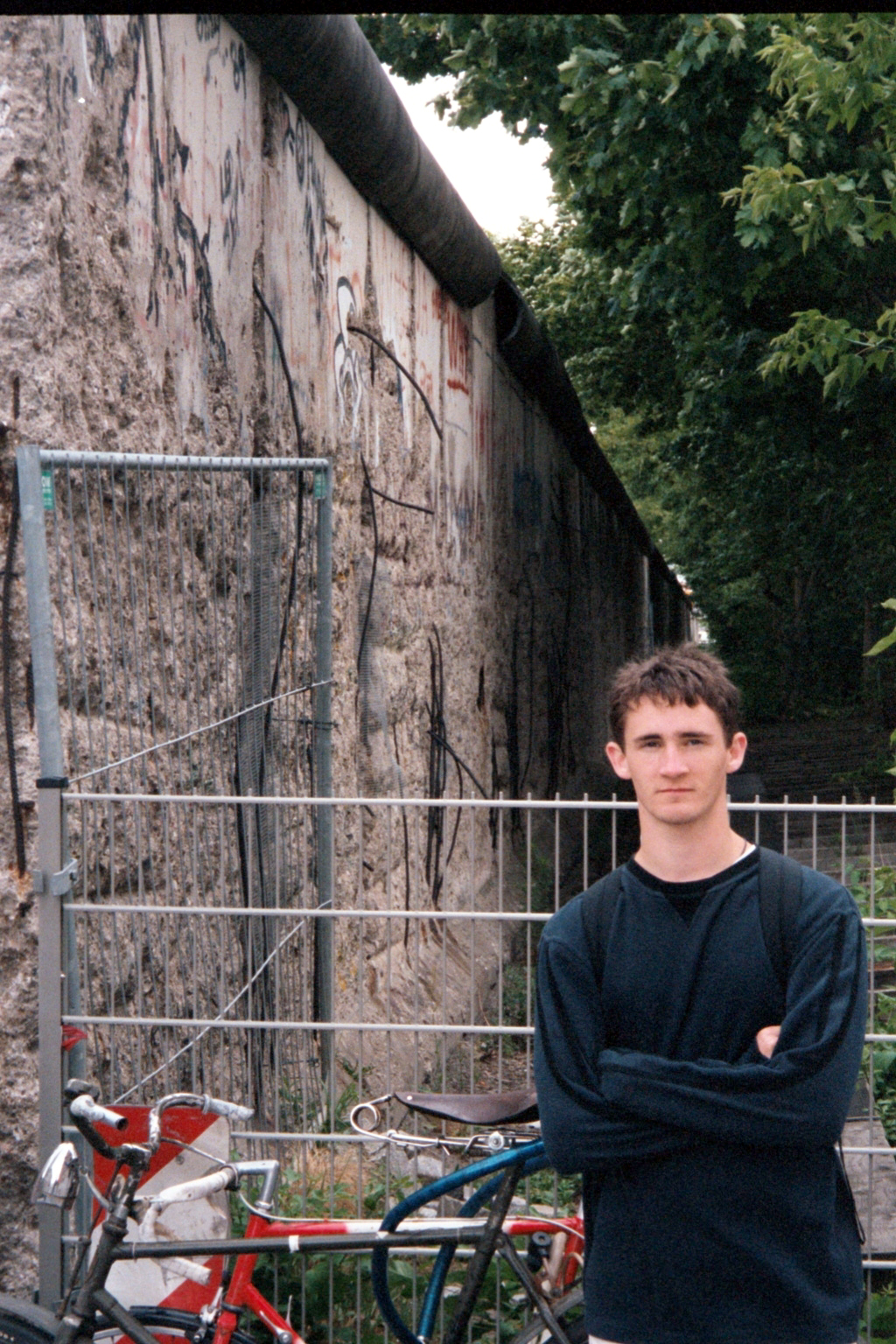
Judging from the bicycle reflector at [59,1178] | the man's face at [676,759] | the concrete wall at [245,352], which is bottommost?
the bicycle reflector at [59,1178]

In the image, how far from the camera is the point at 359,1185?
3303mm

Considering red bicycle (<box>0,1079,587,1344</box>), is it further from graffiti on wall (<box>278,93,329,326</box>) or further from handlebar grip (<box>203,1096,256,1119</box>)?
graffiti on wall (<box>278,93,329,326</box>)

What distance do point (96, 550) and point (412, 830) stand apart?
3.94 m

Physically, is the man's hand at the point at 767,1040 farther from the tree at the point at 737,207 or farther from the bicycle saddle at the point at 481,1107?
the tree at the point at 737,207

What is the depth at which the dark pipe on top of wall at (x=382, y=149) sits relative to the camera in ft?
17.9

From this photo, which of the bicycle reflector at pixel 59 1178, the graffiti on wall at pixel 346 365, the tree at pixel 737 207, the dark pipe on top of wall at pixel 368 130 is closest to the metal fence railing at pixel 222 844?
the bicycle reflector at pixel 59 1178

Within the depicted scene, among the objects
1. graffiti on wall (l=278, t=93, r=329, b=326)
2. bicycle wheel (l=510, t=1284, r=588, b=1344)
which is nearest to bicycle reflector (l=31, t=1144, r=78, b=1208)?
bicycle wheel (l=510, t=1284, r=588, b=1344)

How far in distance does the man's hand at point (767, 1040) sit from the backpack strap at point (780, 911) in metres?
0.05

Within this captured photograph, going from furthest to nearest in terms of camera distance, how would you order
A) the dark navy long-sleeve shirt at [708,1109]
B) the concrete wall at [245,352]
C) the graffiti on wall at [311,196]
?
1. the graffiti on wall at [311,196]
2. the concrete wall at [245,352]
3. the dark navy long-sleeve shirt at [708,1109]

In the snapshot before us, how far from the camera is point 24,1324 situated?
271cm

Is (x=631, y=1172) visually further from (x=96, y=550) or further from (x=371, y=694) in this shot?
(x=371, y=694)

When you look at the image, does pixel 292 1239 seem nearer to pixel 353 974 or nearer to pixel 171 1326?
pixel 171 1326

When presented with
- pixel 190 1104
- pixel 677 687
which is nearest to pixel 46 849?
pixel 190 1104

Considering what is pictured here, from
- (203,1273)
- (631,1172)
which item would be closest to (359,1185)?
(203,1273)
